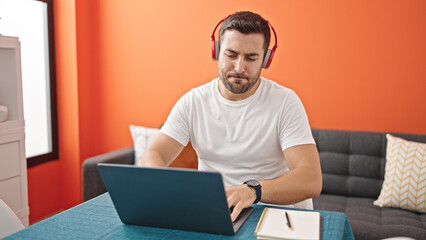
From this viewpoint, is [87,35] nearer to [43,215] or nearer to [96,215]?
[43,215]

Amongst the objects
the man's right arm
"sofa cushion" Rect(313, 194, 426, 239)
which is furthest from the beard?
"sofa cushion" Rect(313, 194, 426, 239)

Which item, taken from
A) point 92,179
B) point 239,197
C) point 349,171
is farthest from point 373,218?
point 92,179

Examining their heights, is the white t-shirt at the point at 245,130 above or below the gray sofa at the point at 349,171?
above

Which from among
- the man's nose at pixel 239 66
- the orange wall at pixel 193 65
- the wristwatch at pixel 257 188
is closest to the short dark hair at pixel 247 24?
the man's nose at pixel 239 66

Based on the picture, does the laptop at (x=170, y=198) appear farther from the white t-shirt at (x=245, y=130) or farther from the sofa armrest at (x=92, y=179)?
the sofa armrest at (x=92, y=179)

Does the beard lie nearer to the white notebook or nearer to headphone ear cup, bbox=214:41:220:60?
headphone ear cup, bbox=214:41:220:60

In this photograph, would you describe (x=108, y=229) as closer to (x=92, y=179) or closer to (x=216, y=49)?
(x=216, y=49)

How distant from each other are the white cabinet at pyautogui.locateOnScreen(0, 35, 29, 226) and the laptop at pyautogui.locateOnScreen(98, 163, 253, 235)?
58.2 inches

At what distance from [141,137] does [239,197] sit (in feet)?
6.60

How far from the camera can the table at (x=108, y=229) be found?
3.51ft

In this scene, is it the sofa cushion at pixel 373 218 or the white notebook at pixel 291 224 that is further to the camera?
the sofa cushion at pixel 373 218

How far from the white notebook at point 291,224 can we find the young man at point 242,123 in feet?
1.12

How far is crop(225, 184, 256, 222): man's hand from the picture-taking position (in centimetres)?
122

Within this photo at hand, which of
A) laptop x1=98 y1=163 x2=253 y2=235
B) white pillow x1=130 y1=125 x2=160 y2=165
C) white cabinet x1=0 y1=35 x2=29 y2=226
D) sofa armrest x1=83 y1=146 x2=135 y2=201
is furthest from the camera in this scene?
white pillow x1=130 y1=125 x2=160 y2=165
